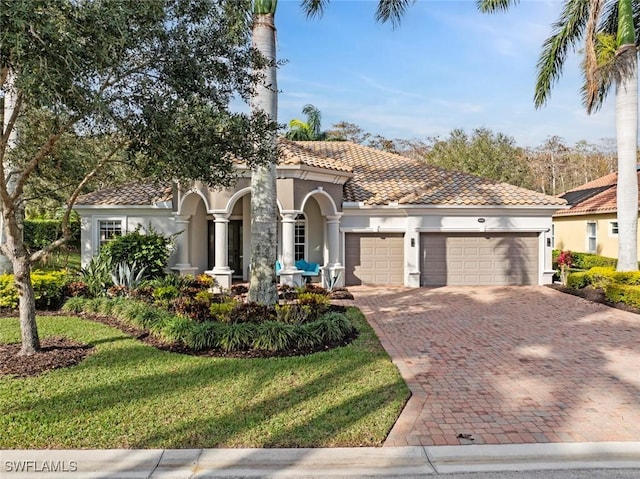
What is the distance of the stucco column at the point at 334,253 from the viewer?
1658 cm

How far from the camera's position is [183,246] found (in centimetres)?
1684

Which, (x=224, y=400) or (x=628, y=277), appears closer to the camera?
(x=224, y=400)

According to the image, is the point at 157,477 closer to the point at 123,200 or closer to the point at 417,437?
the point at 417,437

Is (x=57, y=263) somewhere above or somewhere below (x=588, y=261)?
above

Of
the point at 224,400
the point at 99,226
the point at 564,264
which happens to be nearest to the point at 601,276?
the point at 564,264

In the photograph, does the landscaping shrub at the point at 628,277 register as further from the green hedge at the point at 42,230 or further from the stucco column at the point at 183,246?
the green hedge at the point at 42,230

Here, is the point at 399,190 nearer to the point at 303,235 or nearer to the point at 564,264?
the point at 303,235

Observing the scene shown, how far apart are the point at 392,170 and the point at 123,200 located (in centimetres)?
1218

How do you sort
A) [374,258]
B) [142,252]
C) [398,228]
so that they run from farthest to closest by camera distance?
[374,258], [398,228], [142,252]

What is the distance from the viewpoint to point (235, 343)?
8023 millimetres

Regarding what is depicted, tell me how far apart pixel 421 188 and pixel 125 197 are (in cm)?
1231

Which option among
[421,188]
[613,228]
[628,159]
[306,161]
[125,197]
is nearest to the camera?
[628,159]

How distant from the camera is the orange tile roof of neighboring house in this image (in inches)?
666

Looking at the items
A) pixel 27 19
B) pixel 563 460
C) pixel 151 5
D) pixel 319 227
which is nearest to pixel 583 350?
pixel 563 460
